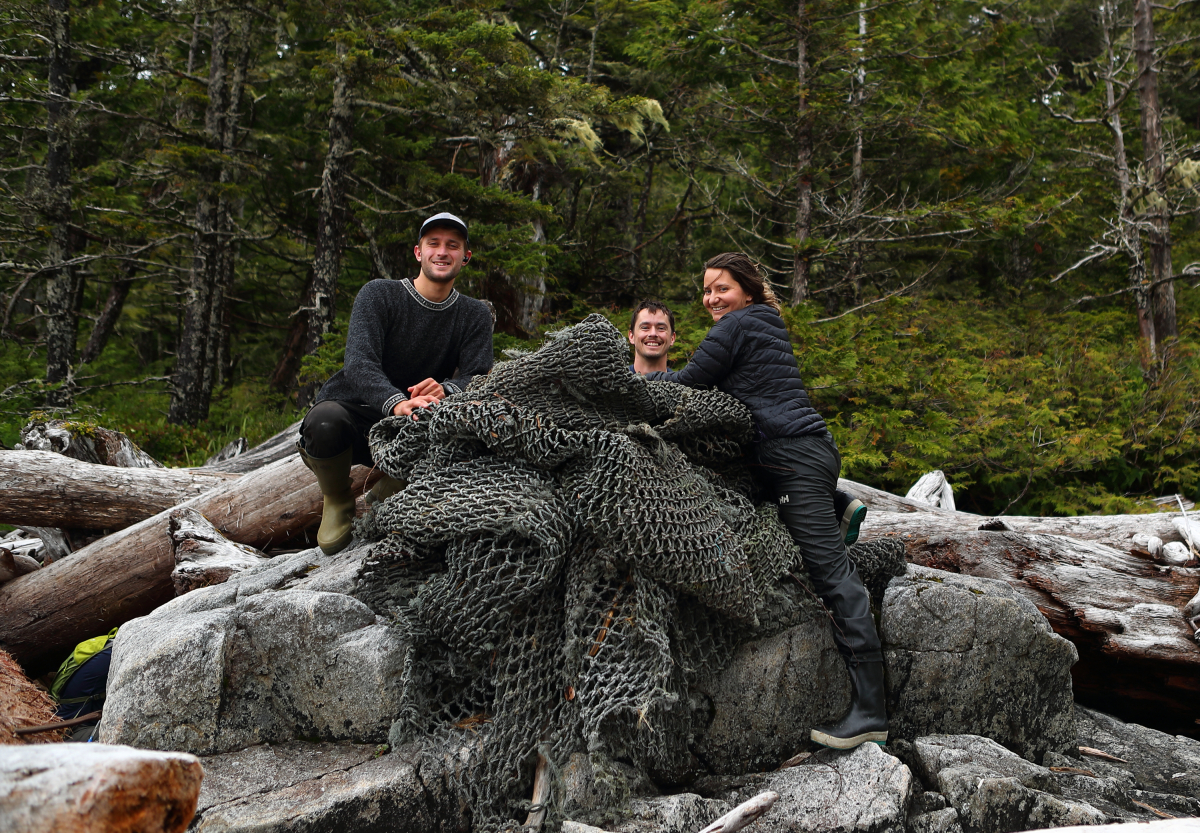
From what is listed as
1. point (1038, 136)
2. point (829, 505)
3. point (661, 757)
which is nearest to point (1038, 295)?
point (1038, 136)

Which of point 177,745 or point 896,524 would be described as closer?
point 177,745

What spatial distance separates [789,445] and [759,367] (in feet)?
1.37

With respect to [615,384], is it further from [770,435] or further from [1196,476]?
[1196,476]

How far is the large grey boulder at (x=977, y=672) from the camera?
11.2 ft

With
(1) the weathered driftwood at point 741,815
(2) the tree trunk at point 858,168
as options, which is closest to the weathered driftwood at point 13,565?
(1) the weathered driftwood at point 741,815

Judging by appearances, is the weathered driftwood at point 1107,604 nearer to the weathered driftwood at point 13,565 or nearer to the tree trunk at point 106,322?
the weathered driftwood at point 13,565

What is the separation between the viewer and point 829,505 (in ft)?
11.5

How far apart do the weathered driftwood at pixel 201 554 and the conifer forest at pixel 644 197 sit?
4.10m

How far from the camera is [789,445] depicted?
11.5 ft

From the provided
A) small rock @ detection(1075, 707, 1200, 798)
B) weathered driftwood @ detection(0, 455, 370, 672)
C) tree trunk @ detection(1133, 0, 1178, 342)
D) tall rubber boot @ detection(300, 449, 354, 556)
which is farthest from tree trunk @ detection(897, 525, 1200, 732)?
tree trunk @ detection(1133, 0, 1178, 342)

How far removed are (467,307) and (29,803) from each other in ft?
10.6

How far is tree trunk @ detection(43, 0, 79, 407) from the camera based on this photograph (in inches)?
389

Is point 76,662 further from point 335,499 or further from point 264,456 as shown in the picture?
point 264,456

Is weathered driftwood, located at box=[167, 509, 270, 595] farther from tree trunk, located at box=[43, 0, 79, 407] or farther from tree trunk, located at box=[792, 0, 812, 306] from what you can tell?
tree trunk, located at box=[792, 0, 812, 306]
